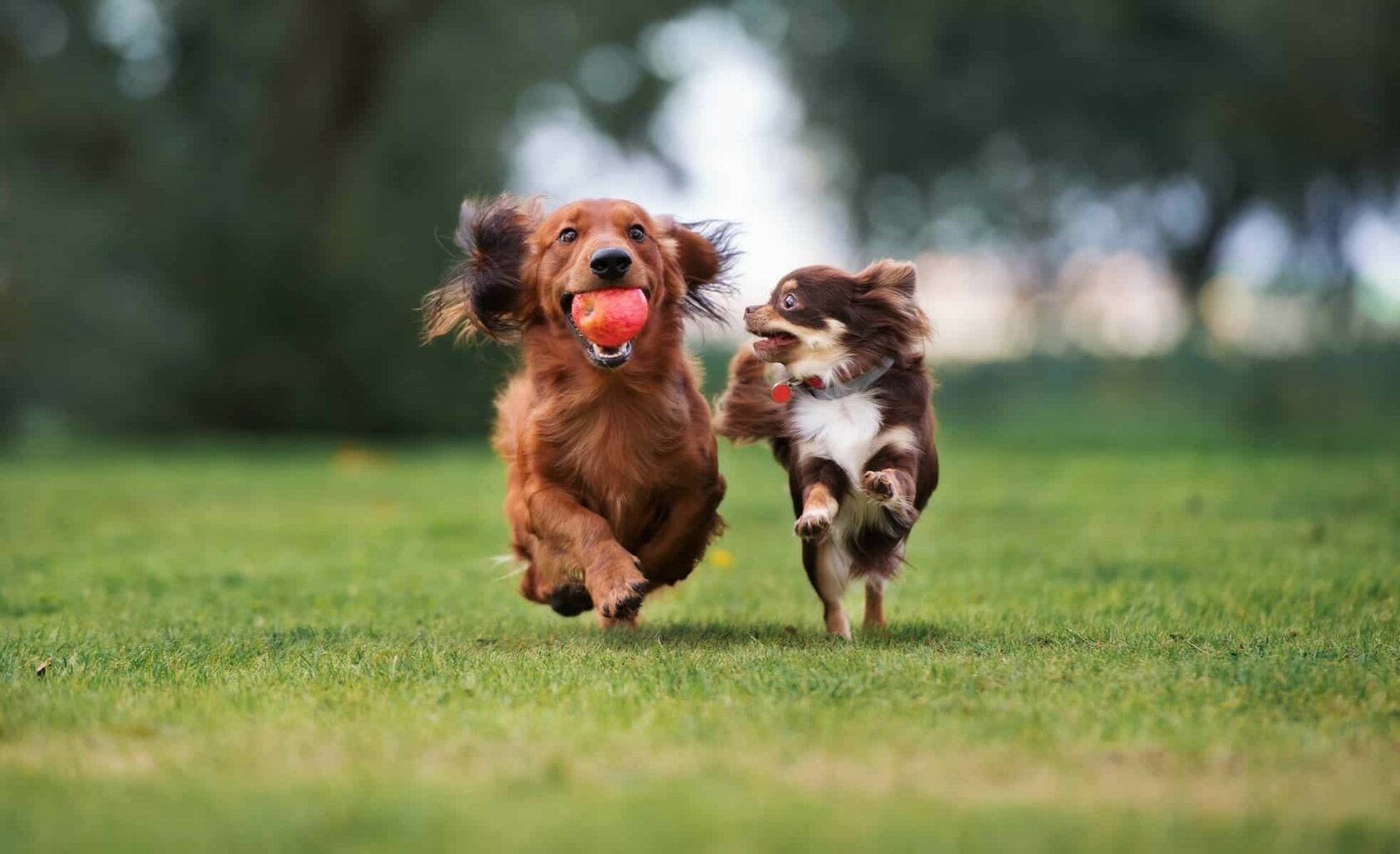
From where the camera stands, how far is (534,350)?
552 cm

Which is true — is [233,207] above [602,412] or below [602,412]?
above

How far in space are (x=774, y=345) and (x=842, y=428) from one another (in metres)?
0.41

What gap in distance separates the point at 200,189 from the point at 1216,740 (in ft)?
60.8

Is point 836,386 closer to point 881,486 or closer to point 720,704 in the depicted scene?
point 881,486

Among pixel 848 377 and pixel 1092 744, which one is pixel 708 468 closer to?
pixel 848 377

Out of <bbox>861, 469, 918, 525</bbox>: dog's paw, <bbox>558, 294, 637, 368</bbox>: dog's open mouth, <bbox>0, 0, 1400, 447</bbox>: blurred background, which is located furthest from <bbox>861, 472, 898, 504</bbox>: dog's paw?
<bbox>0, 0, 1400, 447</bbox>: blurred background

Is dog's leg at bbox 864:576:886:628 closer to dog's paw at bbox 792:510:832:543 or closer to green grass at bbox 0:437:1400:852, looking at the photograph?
green grass at bbox 0:437:1400:852

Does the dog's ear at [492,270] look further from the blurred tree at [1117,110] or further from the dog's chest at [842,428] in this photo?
the blurred tree at [1117,110]

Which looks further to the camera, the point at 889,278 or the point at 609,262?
the point at 889,278

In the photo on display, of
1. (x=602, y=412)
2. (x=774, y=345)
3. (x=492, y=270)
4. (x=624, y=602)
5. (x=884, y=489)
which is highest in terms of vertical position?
(x=492, y=270)

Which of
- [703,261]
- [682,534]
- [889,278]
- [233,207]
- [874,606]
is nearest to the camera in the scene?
[889,278]

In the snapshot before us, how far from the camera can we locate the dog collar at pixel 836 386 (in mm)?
5137

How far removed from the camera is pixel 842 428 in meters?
5.01

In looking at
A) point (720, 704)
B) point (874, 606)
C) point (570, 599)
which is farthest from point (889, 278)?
point (720, 704)
